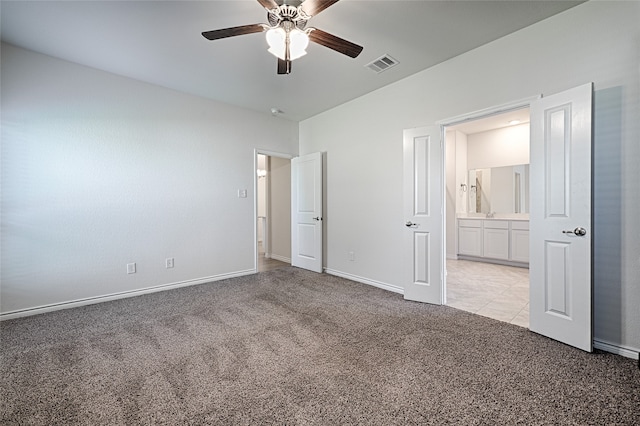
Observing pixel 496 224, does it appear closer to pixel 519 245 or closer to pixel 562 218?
pixel 519 245

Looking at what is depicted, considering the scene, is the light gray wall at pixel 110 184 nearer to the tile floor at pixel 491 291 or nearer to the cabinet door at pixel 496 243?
the tile floor at pixel 491 291

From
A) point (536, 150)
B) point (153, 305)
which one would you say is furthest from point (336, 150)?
point (153, 305)

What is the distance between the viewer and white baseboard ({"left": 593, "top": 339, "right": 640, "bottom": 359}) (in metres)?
1.92

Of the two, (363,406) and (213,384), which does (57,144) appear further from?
(363,406)

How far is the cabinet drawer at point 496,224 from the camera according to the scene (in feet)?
16.8

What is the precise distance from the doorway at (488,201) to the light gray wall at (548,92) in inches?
61.1

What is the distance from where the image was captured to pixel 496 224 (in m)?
5.22

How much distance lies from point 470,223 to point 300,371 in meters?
5.10

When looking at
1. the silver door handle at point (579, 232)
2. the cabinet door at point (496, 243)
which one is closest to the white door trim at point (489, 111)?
the silver door handle at point (579, 232)

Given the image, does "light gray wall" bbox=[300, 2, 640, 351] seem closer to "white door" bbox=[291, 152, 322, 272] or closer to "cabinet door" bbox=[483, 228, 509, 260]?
"white door" bbox=[291, 152, 322, 272]

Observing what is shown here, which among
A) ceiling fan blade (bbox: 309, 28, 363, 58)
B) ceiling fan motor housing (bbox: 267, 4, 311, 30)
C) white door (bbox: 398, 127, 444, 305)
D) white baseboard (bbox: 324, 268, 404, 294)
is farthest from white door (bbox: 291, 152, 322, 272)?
ceiling fan motor housing (bbox: 267, 4, 311, 30)

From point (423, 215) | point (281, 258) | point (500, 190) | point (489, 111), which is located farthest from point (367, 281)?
point (500, 190)

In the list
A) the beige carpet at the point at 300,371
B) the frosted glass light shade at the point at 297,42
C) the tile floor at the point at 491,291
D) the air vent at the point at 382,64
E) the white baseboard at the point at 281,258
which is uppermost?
the air vent at the point at 382,64

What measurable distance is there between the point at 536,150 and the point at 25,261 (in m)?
5.01
